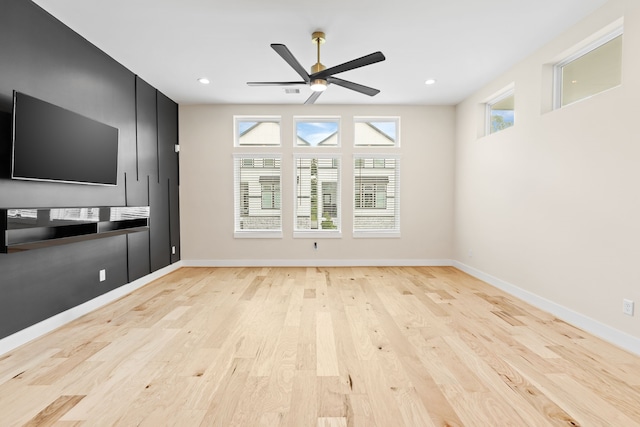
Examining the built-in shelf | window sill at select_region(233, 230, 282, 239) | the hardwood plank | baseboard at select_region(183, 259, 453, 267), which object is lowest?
the hardwood plank

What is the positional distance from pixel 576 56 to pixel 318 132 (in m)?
3.62

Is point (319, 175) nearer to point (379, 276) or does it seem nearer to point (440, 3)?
point (379, 276)

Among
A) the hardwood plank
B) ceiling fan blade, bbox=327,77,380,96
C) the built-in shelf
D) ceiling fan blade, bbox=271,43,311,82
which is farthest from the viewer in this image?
ceiling fan blade, bbox=327,77,380,96

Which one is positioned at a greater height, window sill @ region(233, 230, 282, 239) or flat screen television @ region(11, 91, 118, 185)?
flat screen television @ region(11, 91, 118, 185)

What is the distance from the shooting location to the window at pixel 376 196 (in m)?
5.67

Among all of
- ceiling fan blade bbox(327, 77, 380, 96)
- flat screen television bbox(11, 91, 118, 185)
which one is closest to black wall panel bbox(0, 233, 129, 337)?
flat screen television bbox(11, 91, 118, 185)

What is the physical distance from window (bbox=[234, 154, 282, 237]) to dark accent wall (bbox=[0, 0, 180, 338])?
1197mm

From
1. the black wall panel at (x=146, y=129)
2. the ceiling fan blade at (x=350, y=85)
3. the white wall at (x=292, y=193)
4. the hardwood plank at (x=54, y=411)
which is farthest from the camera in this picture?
the white wall at (x=292, y=193)

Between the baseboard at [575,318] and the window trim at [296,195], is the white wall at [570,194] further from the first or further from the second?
the window trim at [296,195]

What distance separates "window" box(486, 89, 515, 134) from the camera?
171 inches

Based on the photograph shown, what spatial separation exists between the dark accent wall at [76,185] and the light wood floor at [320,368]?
15.0 inches

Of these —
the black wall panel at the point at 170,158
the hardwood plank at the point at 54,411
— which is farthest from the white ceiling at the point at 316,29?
the hardwood plank at the point at 54,411

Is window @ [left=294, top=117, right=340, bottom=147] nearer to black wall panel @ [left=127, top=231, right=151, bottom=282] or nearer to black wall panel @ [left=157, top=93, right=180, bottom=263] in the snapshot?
black wall panel @ [left=157, top=93, right=180, bottom=263]

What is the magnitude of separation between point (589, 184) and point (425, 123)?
3.14m
